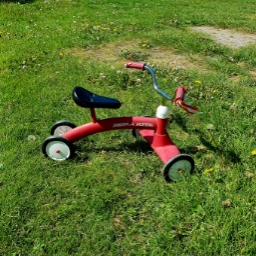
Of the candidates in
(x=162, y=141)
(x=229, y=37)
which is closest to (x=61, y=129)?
(x=162, y=141)

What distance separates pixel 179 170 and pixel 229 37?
464 cm

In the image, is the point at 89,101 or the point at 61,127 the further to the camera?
the point at 61,127

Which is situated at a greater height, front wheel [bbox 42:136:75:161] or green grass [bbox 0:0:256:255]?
front wheel [bbox 42:136:75:161]

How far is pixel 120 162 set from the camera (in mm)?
3146

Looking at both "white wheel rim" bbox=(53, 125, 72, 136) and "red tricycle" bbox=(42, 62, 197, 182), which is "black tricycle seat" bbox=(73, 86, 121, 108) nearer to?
"red tricycle" bbox=(42, 62, 197, 182)

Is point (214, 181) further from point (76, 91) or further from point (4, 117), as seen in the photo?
point (4, 117)

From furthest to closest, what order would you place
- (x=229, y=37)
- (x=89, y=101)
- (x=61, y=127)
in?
(x=229, y=37) → (x=61, y=127) → (x=89, y=101)

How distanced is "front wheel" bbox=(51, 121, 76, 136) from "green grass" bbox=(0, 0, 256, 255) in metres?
0.20

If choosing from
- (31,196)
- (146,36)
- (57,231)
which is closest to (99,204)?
(57,231)

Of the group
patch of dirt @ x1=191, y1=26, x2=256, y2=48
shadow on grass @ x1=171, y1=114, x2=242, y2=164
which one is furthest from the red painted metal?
patch of dirt @ x1=191, y1=26, x2=256, y2=48

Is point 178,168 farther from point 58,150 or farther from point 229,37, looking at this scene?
point 229,37

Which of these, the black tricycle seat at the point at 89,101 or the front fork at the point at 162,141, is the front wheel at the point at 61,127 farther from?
the front fork at the point at 162,141

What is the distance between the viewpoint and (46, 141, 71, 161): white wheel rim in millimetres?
3025

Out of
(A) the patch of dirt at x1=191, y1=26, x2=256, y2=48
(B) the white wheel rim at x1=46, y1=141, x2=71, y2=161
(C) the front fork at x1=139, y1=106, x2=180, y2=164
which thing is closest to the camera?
(C) the front fork at x1=139, y1=106, x2=180, y2=164
